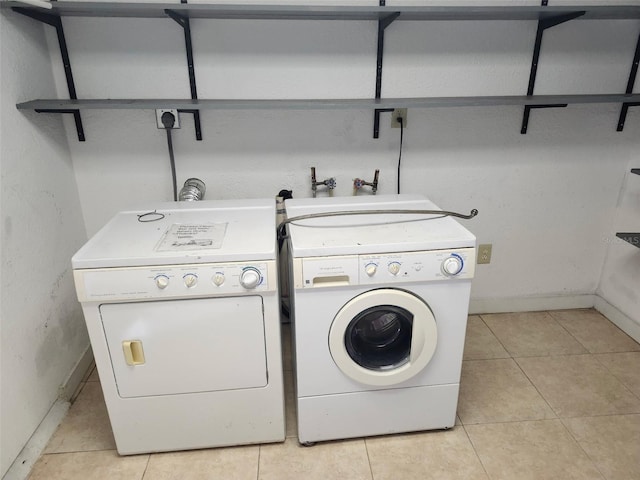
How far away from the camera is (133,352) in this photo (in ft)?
4.54

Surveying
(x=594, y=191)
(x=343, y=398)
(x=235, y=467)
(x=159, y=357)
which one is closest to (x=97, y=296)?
(x=159, y=357)

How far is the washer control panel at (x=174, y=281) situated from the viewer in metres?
1.27

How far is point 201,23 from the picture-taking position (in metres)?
1.79

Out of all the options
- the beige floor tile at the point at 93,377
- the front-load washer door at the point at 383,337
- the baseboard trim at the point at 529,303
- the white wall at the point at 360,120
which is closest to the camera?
the front-load washer door at the point at 383,337

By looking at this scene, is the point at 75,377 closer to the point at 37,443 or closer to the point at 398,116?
the point at 37,443

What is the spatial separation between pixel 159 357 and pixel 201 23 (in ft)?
4.40

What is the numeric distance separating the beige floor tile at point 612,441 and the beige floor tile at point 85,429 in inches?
69.3

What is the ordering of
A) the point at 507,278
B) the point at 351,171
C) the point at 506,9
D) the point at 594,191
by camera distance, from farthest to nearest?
the point at 507,278
the point at 594,191
the point at 351,171
the point at 506,9

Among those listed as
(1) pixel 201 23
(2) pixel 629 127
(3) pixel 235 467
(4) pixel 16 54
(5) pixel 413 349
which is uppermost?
(1) pixel 201 23

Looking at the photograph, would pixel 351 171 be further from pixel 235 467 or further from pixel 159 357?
pixel 235 467

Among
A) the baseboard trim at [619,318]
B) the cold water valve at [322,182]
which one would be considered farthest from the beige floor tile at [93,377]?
the baseboard trim at [619,318]

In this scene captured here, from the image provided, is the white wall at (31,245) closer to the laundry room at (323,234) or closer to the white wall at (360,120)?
the laundry room at (323,234)

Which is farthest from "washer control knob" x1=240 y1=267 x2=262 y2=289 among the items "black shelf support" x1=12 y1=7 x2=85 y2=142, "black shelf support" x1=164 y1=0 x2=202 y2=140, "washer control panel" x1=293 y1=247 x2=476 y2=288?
"black shelf support" x1=12 y1=7 x2=85 y2=142

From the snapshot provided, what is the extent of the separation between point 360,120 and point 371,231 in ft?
2.45
